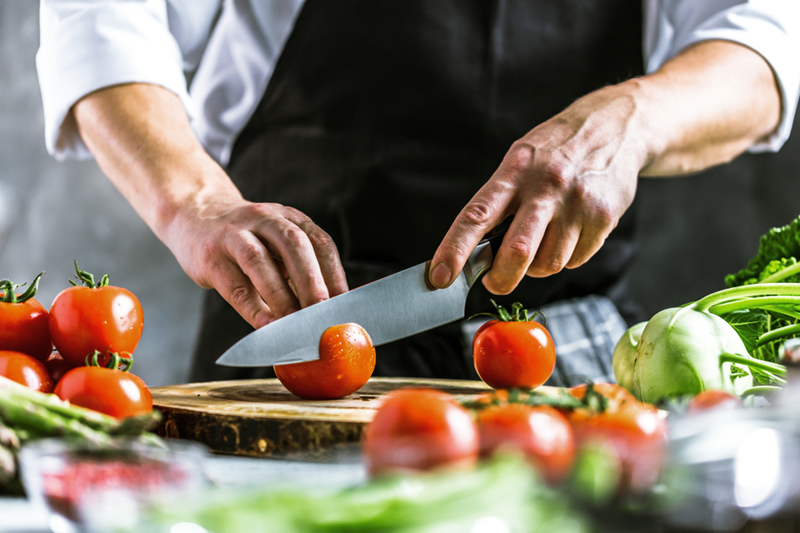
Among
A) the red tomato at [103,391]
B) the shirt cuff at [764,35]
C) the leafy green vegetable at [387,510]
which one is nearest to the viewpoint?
the leafy green vegetable at [387,510]

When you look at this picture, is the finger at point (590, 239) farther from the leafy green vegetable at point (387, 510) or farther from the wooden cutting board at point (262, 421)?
the leafy green vegetable at point (387, 510)

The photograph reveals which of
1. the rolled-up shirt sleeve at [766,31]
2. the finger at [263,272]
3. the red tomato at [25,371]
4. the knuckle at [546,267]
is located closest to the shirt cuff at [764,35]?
the rolled-up shirt sleeve at [766,31]

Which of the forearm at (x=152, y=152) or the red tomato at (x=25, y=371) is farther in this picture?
the forearm at (x=152, y=152)

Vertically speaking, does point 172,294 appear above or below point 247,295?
below

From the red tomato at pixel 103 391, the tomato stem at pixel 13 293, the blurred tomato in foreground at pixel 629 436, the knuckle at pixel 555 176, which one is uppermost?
the knuckle at pixel 555 176

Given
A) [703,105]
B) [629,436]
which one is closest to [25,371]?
[629,436]

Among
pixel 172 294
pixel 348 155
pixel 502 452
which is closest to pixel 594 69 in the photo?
pixel 348 155

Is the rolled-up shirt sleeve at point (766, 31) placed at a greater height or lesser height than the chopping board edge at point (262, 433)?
greater

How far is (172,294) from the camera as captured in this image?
3.20m

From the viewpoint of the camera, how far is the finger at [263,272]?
1057 mm

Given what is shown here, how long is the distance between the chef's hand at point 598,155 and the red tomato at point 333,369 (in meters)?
0.18

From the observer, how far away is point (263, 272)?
1055mm

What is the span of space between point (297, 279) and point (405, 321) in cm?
21

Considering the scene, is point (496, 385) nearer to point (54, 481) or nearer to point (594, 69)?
point (54, 481)
